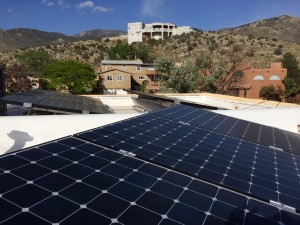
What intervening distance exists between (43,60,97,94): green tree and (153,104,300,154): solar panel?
46849 mm

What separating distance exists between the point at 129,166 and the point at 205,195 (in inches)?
49.3

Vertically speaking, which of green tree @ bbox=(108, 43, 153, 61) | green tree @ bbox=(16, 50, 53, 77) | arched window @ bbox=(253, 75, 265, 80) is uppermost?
green tree @ bbox=(108, 43, 153, 61)

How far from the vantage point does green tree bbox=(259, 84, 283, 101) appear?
50562mm

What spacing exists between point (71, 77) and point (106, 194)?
54.1m

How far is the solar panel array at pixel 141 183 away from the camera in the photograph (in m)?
3.09

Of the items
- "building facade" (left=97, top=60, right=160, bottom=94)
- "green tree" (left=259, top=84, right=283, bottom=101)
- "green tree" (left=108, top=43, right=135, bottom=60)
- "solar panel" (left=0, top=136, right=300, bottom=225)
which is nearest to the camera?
"solar panel" (left=0, top=136, right=300, bottom=225)

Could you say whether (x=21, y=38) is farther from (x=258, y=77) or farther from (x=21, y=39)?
(x=258, y=77)

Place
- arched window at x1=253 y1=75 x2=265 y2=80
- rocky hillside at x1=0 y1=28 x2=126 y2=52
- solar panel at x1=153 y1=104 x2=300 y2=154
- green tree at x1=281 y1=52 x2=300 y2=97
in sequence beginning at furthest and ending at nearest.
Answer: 1. rocky hillside at x1=0 y1=28 x2=126 y2=52
2. arched window at x1=253 y1=75 x2=265 y2=80
3. green tree at x1=281 y1=52 x2=300 y2=97
4. solar panel at x1=153 y1=104 x2=300 y2=154

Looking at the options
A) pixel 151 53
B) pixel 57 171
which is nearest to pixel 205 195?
pixel 57 171

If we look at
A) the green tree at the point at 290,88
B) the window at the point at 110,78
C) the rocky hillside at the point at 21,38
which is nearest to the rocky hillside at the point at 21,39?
the rocky hillside at the point at 21,38

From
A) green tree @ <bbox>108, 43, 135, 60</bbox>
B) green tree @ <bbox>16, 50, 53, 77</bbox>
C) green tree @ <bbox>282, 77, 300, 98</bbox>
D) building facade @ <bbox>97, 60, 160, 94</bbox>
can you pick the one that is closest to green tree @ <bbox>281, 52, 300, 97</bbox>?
green tree @ <bbox>282, 77, 300, 98</bbox>

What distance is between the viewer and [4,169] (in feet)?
11.9

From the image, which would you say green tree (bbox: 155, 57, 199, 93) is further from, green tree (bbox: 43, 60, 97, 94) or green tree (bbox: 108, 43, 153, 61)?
green tree (bbox: 108, 43, 153, 61)

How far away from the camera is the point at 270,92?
166 feet
